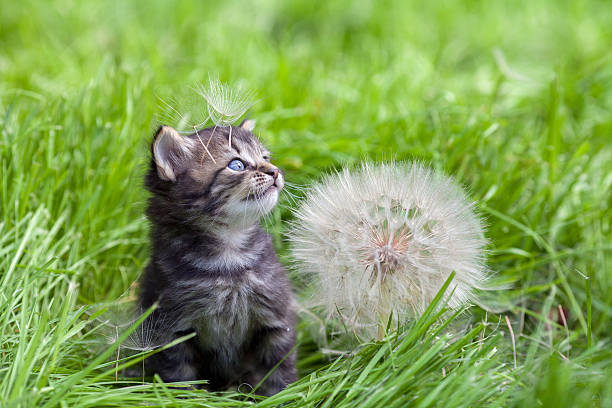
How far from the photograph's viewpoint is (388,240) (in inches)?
107

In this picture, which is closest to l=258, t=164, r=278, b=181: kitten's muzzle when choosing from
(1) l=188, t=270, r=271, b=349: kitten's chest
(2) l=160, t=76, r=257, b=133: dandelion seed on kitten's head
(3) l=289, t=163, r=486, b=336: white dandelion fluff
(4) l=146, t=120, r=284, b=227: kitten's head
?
(4) l=146, t=120, r=284, b=227: kitten's head

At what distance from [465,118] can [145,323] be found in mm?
2725

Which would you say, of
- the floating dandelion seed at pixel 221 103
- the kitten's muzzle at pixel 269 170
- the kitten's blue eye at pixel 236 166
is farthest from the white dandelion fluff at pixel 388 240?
the floating dandelion seed at pixel 221 103

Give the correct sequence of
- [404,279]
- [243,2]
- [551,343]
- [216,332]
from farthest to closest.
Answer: [243,2], [551,343], [216,332], [404,279]

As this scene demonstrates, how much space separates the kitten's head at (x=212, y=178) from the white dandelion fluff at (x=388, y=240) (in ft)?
0.72

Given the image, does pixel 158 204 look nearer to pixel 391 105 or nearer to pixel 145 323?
pixel 145 323

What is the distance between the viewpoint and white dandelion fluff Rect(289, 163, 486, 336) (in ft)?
8.92

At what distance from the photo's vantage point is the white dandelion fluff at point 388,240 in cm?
272

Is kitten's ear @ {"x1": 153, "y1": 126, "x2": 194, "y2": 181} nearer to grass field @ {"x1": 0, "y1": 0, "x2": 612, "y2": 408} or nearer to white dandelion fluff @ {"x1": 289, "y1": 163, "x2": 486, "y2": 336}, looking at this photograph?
grass field @ {"x1": 0, "y1": 0, "x2": 612, "y2": 408}

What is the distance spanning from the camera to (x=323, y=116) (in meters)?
5.25

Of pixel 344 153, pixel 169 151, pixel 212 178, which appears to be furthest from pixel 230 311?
pixel 344 153

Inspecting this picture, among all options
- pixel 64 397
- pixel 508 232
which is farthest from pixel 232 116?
pixel 508 232

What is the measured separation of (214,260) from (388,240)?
0.78 meters

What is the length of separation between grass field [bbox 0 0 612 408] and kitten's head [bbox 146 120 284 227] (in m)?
0.40
